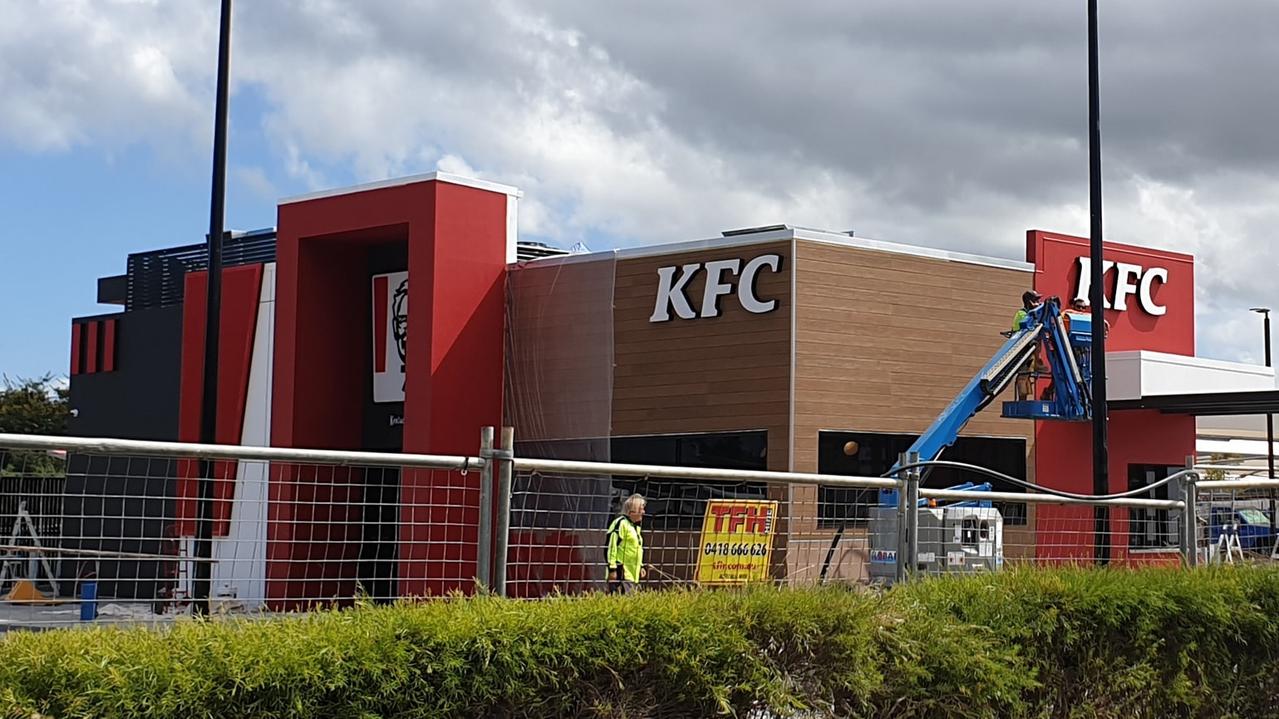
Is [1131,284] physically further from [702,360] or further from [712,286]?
[702,360]

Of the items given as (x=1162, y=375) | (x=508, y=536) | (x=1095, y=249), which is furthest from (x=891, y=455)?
(x=508, y=536)

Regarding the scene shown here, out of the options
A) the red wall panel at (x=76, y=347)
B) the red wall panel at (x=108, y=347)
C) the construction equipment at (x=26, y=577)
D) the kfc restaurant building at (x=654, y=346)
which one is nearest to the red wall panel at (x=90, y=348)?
the red wall panel at (x=76, y=347)

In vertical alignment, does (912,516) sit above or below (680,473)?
below

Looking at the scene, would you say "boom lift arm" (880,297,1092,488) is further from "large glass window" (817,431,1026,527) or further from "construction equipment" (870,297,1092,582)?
"large glass window" (817,431,1026,527)

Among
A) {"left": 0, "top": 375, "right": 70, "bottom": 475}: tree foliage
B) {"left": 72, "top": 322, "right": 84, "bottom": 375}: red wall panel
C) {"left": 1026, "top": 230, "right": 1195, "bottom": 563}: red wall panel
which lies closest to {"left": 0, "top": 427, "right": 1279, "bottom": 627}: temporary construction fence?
{"left": 1026, "top": 230, "right": 1195, "bottom": 563}: red wall panel

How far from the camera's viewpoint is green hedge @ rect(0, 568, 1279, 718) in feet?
15.5

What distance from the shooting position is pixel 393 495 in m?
20.6

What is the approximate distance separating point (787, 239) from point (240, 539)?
16.4 m

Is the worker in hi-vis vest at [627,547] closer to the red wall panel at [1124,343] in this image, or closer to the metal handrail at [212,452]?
the metal handrail at [212,452]

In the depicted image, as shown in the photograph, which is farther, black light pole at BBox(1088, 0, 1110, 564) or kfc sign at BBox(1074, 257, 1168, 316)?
kfc sign at BBox(1074, 257, 1168, 316)

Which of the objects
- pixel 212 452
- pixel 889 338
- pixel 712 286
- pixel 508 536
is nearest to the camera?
pixel 212 452

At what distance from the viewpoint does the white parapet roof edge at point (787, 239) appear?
22531 mm

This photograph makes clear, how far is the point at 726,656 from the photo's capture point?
6.03m

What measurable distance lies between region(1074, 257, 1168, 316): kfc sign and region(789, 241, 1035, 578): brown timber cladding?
2.86m
